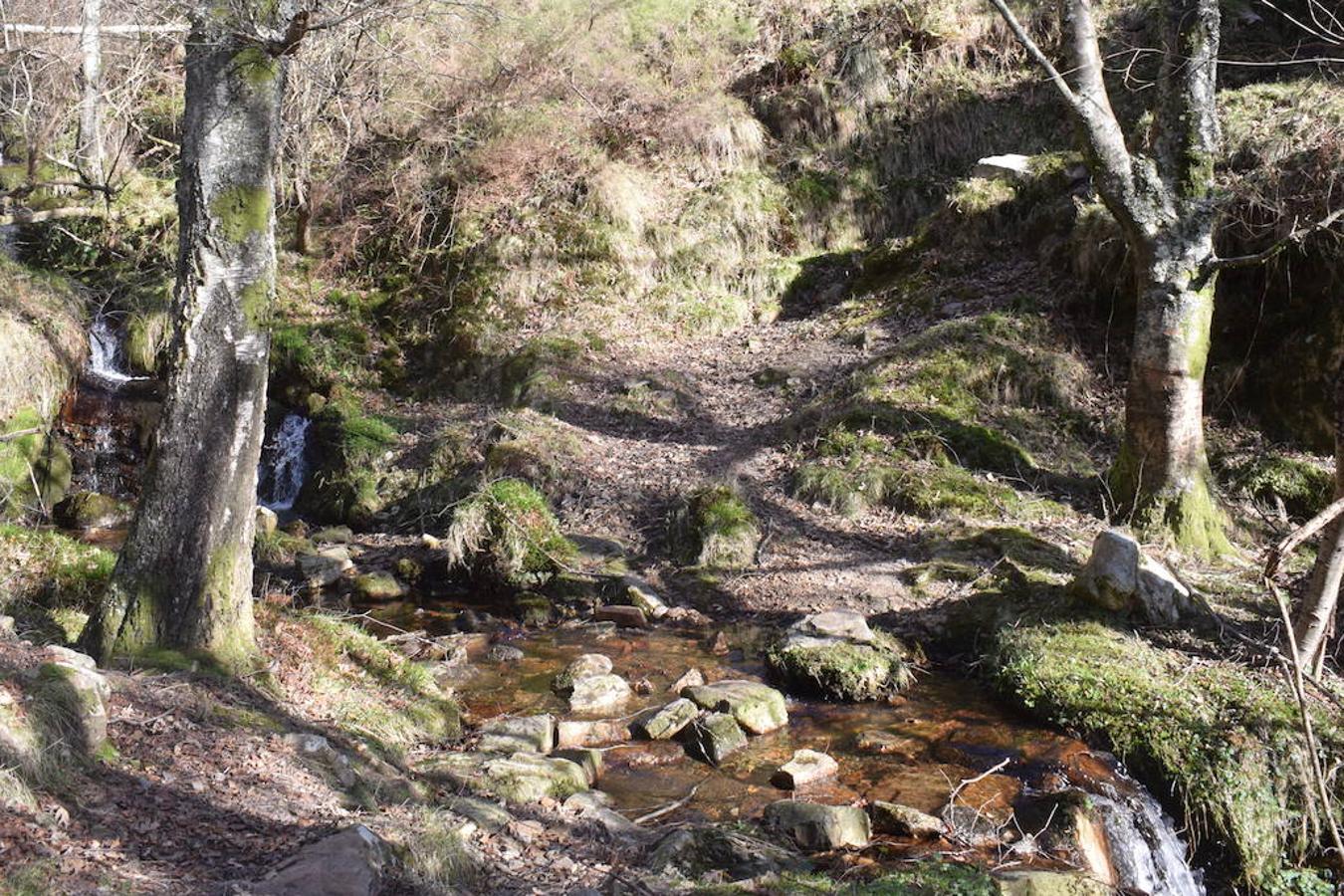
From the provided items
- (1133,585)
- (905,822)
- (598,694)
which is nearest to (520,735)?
(598,694)

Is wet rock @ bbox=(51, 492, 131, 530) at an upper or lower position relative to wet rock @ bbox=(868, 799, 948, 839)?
upper

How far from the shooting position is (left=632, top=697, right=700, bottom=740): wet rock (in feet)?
19.9

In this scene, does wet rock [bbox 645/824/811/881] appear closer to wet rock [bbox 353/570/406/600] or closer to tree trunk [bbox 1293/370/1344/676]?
tree trunk [bbox 1293/370/1344/676]

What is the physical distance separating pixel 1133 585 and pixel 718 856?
3610 millimetres

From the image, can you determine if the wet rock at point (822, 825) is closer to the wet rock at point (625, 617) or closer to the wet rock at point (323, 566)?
the wet rock at point (625, 617)

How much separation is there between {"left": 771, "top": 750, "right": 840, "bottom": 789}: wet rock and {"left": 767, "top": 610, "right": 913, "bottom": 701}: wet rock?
913mm

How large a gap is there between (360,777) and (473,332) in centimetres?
925

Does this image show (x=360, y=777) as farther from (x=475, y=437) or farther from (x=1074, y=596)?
(x=475, y=437)

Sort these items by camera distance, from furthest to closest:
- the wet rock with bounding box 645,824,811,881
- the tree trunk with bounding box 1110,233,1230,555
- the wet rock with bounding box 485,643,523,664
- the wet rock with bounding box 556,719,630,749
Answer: the tree trunk with bounding box 1110,233,1230,555
the wet rock with bounding box 485,643,523,664
the wet rock with bounding box 556,719,630,749
the wet rock with bounding box 645,824,811,881

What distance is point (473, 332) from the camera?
1312cm

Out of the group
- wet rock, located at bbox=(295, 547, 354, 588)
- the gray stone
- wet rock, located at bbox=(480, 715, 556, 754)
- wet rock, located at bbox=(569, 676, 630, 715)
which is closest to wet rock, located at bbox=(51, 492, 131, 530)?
wet rock, located at bbox=(295, 547, 354, 588)

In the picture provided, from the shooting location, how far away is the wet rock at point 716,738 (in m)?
5.79

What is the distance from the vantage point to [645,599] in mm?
8156

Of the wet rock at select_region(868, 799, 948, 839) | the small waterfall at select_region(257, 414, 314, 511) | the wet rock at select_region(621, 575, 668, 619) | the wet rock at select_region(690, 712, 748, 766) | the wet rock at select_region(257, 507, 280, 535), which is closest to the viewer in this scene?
the wet rock at select_region(868, 799, 948, 839)
